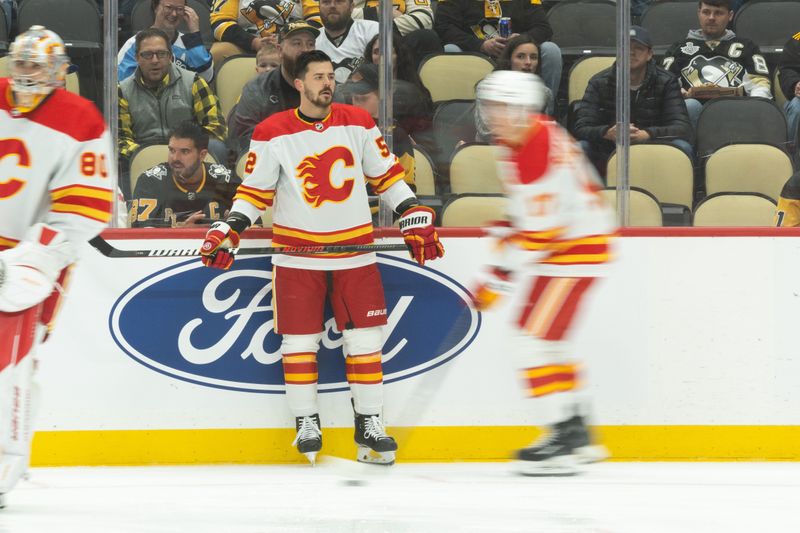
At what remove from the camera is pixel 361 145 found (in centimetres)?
464

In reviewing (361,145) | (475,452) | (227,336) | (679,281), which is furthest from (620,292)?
(227,336)

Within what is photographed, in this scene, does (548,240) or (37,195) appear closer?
(37,195)

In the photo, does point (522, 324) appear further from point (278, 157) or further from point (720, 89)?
point (720, 89)

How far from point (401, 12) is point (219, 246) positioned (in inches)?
46.4

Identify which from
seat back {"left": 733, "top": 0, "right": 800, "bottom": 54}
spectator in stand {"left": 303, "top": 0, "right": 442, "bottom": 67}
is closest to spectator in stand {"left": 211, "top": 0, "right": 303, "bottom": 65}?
spectator in stand {"left": 303, "top": 0, "right": 442, "bottom": 67}

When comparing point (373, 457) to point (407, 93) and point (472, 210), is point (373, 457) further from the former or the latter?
point (407, 93)

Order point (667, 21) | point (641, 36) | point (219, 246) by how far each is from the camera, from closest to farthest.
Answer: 1. point (219, 246)
2. point (641, 36)
3. point (667, 21)

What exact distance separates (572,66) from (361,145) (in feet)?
2.96

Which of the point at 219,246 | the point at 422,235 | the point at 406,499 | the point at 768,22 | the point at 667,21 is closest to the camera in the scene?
the point at 406,499

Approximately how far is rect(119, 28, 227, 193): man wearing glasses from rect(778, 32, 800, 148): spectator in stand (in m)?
2.21

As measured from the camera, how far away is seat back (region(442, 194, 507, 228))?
188 inches

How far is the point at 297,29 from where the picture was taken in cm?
494

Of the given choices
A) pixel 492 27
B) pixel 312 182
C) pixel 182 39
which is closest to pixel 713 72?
pixel 492 27

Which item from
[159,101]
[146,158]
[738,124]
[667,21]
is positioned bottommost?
[146,158]
